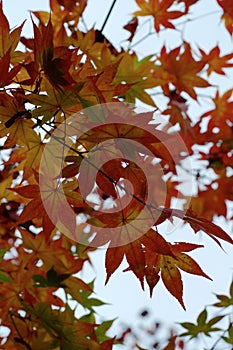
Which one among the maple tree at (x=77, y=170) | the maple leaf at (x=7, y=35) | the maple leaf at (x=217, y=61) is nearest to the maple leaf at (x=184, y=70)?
the maple tree at (x=77, y=170)

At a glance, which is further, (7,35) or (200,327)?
(200,327)

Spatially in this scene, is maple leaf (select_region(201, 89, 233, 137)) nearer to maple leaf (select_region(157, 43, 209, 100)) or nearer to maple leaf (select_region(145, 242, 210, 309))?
maple leaf (select_region(157, 43, 209, 100))

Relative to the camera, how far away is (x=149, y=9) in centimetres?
133

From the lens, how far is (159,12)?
1315mm

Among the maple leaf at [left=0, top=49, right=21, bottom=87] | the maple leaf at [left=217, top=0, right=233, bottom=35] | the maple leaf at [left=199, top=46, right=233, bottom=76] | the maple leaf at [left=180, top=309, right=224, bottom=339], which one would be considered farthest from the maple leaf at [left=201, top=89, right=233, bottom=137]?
the maple leaf at [left=0, top=49, right=21, bottom=87]

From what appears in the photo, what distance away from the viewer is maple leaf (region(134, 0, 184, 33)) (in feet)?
4.21

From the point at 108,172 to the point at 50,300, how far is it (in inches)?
21.0

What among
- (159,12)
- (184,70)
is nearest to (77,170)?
(184,70)

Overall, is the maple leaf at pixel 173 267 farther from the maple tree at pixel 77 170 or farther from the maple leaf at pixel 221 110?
the maple leaf at pixel 221 110

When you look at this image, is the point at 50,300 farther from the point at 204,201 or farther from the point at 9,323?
the point at 204,201

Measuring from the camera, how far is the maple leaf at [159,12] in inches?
50.6

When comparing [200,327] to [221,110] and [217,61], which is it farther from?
[217,61]

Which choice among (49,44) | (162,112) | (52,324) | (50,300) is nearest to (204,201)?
(162,112)

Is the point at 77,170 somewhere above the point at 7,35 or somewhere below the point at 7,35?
below
